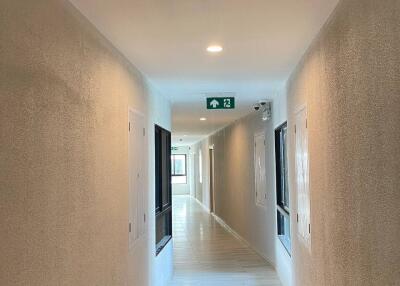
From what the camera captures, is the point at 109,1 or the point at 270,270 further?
the point at 270,270

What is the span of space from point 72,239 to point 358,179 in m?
1.50

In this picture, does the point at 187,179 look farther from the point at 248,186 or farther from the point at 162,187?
the point at 162,187

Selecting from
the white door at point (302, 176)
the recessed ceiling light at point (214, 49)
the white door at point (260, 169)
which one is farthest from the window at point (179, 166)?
the recessed ceiling light at point (214, 49)

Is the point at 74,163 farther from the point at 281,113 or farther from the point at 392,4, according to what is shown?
the point at 281,113

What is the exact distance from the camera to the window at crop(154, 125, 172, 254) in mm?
5301

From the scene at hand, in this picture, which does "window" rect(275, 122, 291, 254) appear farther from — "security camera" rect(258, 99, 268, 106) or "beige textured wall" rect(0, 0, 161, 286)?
"beige textured wall" rect(0, 0, 161, 286)

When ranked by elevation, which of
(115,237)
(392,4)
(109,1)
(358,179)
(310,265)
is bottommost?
(310,265)

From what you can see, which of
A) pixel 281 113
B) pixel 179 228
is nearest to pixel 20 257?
pixel 281 113

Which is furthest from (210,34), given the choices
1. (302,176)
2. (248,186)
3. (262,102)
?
(248,186)

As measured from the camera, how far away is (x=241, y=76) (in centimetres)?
428

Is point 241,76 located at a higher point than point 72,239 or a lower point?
higher

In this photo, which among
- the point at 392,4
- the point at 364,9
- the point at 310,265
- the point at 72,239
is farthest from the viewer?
the point at 310,265

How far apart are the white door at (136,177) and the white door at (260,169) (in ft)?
9.84

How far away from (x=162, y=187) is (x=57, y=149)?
12.1 ft
